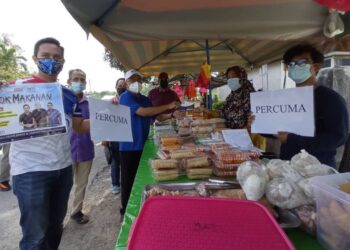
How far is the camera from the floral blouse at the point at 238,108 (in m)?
3.23

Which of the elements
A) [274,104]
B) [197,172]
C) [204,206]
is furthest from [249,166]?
[274,104]

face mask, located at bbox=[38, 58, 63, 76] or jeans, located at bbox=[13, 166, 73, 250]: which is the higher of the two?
face mask, located at bbox=[38, 58, 63, 76]

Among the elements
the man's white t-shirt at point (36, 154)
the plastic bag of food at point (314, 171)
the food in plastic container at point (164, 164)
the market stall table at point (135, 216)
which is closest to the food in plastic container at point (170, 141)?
the market stall table at point (135, 216)

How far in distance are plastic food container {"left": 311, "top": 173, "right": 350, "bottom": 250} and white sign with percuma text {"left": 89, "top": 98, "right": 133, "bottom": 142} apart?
1.48 m

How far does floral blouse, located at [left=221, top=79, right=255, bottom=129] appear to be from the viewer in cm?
323

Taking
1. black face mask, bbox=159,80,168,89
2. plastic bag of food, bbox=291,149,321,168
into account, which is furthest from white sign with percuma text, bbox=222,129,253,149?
black face mask, bbox=159,80,168,89

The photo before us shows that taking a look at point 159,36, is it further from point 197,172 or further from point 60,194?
point 60,194

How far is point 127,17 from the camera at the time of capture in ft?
7.43

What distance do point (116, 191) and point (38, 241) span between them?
9.45 ft

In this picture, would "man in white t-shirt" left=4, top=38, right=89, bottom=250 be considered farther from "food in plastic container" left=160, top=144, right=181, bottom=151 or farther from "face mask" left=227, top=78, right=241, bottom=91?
"face mask" left=227, top=78, right=241, bottom=91

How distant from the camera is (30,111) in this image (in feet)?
5.26

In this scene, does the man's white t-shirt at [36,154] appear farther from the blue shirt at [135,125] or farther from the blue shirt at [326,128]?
the blue shirt at [326,128]

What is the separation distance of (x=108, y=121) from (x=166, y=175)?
2.42 feet

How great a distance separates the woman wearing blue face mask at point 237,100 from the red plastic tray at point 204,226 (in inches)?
93.5
